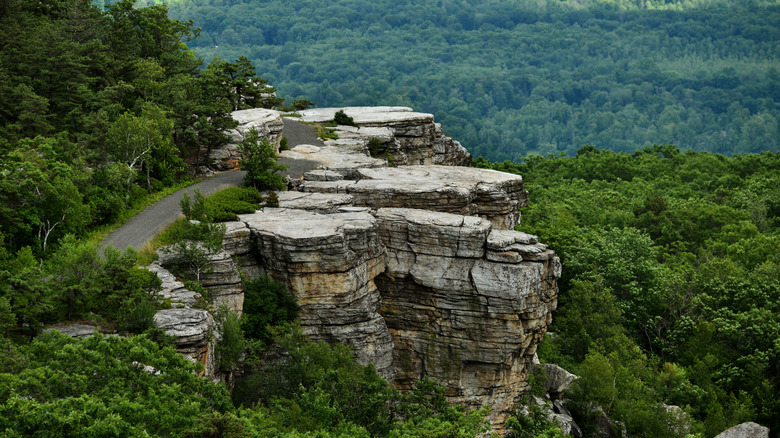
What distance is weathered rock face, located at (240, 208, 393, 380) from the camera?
123 feet

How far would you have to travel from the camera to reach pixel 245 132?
5272cm

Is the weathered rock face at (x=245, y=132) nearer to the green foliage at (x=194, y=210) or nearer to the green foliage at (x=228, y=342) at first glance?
the green foliage at (x=194, y=210)

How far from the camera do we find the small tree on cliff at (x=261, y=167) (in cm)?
4622

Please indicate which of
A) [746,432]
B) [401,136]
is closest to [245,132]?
[401,136]

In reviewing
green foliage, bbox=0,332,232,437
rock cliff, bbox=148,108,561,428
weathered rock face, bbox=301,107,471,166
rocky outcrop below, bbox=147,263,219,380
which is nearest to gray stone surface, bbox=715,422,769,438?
rock cliff, bbox=148,108,561,428

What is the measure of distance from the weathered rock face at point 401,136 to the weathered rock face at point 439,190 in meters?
10.4

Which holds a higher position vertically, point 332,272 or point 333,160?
point 333,160

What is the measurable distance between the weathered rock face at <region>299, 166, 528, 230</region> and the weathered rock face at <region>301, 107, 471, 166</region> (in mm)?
10428

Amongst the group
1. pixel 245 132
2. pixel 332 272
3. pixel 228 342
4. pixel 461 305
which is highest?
pixel 245 132

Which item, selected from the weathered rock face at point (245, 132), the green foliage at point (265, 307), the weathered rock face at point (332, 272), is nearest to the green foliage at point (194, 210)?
the weathered rock face at point (332, 272)

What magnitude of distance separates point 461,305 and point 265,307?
11.0 m

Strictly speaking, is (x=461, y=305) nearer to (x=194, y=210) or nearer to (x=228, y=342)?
(x=228, y=342)

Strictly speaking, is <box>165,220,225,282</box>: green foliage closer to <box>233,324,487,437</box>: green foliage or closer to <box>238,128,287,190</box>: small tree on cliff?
<box>233,324,487,437</box>: green foliage

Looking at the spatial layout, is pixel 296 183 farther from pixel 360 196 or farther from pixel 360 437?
pixel 360 437
